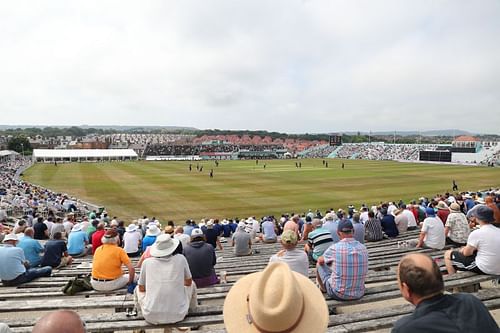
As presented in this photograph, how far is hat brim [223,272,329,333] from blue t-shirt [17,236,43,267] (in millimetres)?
6969

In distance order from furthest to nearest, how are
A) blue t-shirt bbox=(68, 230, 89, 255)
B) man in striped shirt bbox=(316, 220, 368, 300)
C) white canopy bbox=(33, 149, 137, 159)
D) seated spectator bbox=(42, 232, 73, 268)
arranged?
1. white canopy bbox=(33, 149, 137, 159)
2. blue t-shirt bbox=(68, 230, 89, 255)
3. seated spectator bbox=(42, 232, 73, 268)
4. man in striped shirt bbox=(316, 220, 368, 300)

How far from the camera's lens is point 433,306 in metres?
2.40

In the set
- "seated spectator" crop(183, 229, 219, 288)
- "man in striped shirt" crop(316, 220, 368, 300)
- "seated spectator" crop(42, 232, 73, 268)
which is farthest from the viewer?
"seated spectator" crop(42, 232, 73, 268)

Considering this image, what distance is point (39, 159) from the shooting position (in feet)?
270

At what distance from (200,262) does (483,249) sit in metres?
4.20


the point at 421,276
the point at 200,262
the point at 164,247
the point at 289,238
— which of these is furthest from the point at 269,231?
the point at 421,276

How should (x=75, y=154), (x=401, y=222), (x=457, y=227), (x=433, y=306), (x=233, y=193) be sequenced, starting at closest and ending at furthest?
1. (x=433, y=306)
2. (x=457, y=227)
3. (x=401, y=222)
4. (x=233, y=193)
5. (x=75, y=154)

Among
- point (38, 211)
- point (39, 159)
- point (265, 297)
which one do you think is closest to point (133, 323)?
point (265, 297)

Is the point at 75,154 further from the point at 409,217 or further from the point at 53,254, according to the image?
the point at 409,217

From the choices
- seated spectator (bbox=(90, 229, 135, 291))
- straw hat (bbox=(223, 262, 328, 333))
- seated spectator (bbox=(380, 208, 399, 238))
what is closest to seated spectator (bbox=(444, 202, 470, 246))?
seated spectator (bbox=(380, 208, 399, 238))

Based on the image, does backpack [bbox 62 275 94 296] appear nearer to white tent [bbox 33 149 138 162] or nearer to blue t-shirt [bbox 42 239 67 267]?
blue t-shirt [bbox 42 239 67 267]

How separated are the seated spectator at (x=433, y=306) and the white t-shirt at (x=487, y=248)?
309 centimetres

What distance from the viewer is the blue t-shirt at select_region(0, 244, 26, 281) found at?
21.4 ft

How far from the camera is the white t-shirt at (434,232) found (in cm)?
775
